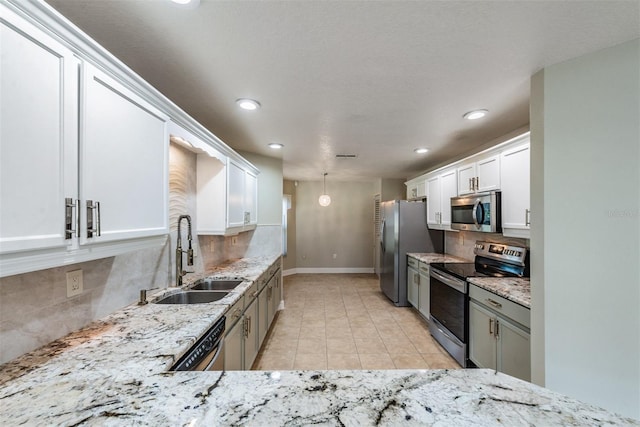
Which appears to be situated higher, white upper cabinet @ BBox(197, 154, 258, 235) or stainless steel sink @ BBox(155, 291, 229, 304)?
white upper cabinet @ BBox(197, 154, 258, 235)

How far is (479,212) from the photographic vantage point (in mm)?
2812

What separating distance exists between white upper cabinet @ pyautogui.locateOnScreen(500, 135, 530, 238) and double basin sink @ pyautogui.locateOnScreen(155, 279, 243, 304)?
2509 millimetres

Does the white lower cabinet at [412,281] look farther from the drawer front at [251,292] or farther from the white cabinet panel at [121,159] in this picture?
the white cabinet panel at [121,159]

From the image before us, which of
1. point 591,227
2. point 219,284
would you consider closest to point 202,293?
point 219,284

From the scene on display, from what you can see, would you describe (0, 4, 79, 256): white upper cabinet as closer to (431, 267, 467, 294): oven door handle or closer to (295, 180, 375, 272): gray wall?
(431, 267, 467, 294): oven door handle

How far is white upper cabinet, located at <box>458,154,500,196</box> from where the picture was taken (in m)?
2.72

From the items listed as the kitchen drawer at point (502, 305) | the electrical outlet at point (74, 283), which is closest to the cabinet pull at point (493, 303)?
the kitchen drawer at point (502, 305)

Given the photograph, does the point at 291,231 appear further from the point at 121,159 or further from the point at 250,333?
the point at 121,159

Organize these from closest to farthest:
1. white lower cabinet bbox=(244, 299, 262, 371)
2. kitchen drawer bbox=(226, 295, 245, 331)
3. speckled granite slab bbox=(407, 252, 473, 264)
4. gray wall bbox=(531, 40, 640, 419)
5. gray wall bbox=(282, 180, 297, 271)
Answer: gray wall bbox=(531, 40, 640, 419), kitchen drawer bbox=(226, 295, 245, 331), white lower cabinet bbox=(244, 299, 262, 371), speckled granite slab bbox=(407, 252, 473, 264), gray wall bbox=(282, 180, 297, 271)

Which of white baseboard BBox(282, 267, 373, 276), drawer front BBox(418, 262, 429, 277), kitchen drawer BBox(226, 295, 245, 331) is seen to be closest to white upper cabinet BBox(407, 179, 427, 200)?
drawer front BBox(418, 262, 429, 277)

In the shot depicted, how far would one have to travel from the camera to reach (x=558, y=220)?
5.33 feet

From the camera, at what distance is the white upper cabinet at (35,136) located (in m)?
0.79

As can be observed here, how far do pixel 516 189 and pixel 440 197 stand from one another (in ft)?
5.03

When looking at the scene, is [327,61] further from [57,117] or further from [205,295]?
[205,295]
